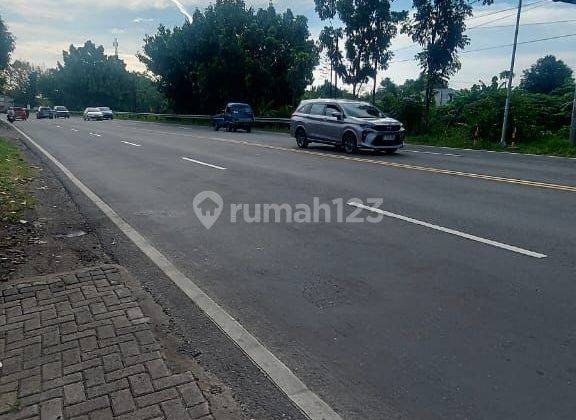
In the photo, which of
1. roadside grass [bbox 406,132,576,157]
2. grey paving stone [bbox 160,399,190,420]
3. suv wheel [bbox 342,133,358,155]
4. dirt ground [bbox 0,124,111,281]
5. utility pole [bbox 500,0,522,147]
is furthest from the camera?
utility pole [bbox 500,0,522,147]

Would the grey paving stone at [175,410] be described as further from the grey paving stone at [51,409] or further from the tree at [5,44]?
the tree at [5,44]

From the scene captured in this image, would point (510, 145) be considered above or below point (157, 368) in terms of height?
above

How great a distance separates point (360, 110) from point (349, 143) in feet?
4.47

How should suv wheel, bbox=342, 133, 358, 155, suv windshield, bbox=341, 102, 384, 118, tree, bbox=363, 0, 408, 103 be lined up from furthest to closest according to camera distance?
tree, bbox=363, 0, 408, 103, suv windshield, bbox=341, 102, 384, 118, suv wheel, bbox=342, 133, 358, 155

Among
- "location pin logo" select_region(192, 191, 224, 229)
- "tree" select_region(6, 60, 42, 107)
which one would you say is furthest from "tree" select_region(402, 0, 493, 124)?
"tree" select_region(6, 60, 42, 107)

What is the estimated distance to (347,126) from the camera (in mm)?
16969

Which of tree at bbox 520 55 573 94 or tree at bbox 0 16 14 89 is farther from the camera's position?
tree at bbox 520 55 573 94

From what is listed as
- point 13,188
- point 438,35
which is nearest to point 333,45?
point 438,35

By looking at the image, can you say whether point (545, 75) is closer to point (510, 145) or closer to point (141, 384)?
point (510, 145)

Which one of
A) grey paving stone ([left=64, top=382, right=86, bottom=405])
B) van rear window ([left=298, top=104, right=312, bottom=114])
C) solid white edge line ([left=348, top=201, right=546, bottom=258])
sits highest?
van rear window ([left=298, top=104, right=312, bottom=114])

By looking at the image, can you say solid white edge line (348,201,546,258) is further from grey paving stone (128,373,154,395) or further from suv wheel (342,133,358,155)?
suv wheel (342,133,358,155)

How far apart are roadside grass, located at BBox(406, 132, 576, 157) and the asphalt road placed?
306 inches

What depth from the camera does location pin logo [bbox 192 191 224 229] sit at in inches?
304

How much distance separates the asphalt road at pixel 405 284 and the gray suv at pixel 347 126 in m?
5.66
